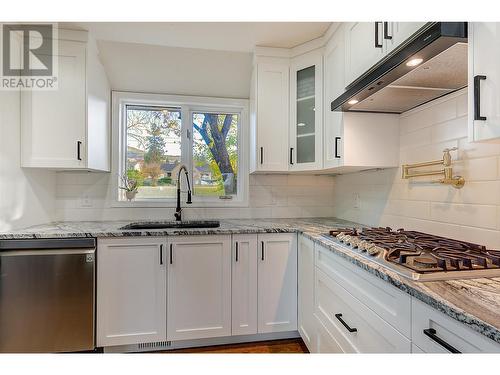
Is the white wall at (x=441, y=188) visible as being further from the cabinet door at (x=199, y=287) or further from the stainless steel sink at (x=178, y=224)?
the stainless steel sink at (x=178, y=224)

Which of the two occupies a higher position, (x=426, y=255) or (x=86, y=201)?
(x=86, y=201)

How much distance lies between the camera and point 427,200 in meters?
1.62

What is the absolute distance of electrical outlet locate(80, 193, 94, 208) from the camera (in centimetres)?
240

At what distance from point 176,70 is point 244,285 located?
1.94m

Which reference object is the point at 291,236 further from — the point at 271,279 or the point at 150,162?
the point at 150,162

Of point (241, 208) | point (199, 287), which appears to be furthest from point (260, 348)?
point (241, 208)

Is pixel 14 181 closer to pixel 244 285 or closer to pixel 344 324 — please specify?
pixel 244 285

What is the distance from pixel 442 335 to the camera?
2.52ft

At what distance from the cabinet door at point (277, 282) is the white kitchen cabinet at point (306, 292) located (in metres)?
0.06

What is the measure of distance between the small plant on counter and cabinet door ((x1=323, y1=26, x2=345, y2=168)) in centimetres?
170

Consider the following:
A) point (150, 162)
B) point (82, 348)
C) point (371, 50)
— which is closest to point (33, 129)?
point (150, 162)
